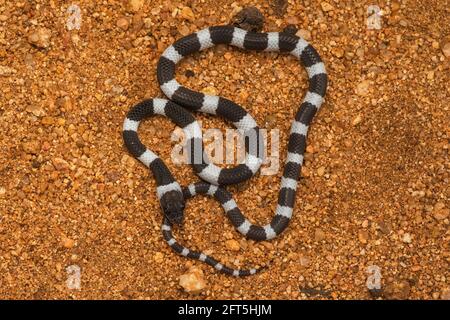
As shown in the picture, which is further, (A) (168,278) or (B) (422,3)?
(B) (422,3)

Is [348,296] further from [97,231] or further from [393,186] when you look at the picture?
[97,231]

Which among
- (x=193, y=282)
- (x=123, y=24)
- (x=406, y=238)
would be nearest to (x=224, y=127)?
(x=123, y=24)

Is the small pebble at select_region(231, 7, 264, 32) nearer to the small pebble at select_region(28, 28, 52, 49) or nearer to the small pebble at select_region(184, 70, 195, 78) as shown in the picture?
the small pebble at select_region(184, 70, 195, 78)

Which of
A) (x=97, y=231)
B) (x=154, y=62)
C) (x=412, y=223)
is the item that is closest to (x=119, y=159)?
(x=97, y=231)

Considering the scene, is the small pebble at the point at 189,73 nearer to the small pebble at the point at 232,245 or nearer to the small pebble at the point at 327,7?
the small pebble at the point at 327,7

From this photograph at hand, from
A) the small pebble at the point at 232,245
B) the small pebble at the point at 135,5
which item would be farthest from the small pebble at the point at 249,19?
the small pebble at the point at 232,245

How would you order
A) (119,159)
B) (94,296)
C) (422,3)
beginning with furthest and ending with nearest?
(422,3) → (119,159) → (94,296)

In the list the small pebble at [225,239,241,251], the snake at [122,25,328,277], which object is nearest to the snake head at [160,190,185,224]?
the snake at [122,25,328,277]
